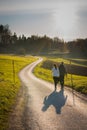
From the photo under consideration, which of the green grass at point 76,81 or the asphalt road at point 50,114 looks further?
the green grass at point 76,81

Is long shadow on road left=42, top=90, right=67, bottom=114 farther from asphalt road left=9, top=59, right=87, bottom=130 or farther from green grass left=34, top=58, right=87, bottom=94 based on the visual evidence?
green grass left=34, top=58, right=87, bottom=94

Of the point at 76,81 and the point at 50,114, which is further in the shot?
the point at 76,81

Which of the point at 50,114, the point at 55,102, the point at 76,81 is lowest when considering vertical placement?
the point at 76,81

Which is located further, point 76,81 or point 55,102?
point 76,81

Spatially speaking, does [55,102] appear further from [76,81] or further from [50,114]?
[76,81]

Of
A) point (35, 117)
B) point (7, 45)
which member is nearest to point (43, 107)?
point (35, 117)

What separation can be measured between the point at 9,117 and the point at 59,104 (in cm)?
433

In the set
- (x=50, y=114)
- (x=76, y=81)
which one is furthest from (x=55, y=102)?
(x=76, y=81)

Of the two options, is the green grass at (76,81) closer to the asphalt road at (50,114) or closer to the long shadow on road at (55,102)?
the long shadow on road at (55,102)

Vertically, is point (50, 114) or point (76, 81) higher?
point (50, 114)

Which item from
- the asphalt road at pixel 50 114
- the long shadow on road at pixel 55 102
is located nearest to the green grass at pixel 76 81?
the long shadow on road at pixel 55 102

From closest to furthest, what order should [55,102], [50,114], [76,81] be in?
[50,114]
[55,102]
[76,81]

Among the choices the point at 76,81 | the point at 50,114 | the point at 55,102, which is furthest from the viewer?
the point at 76,81

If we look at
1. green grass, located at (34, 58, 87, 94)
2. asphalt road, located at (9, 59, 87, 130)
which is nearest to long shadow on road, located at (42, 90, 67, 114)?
asphalt road, located at (9, 59, 87, 130)
